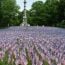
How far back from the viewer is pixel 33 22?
7500 cm

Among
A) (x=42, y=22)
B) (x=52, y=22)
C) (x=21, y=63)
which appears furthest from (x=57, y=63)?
(x=42, y=22)

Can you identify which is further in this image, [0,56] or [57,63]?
[0,56]

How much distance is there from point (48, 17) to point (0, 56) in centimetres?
5720

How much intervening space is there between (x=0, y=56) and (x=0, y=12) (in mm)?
39761

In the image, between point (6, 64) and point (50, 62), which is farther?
point (6, 64)

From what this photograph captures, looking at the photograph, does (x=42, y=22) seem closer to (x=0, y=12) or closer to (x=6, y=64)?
(x=0, y=12)

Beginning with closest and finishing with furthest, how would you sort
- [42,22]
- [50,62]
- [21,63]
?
[21,63]
[50,62]
[42,22]

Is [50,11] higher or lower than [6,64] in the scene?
lower

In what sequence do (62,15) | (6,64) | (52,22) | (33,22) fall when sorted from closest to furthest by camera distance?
(6,64) → (62,15) → (52,22) → (33,22)

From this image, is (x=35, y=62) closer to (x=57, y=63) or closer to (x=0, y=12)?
(x=57, y=63)

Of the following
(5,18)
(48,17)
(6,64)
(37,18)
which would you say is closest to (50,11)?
(48,17)

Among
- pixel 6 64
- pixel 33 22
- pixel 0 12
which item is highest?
pixel 6 64

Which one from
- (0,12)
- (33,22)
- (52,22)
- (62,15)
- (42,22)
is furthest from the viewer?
(33,22)

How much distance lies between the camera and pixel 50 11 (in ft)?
210
